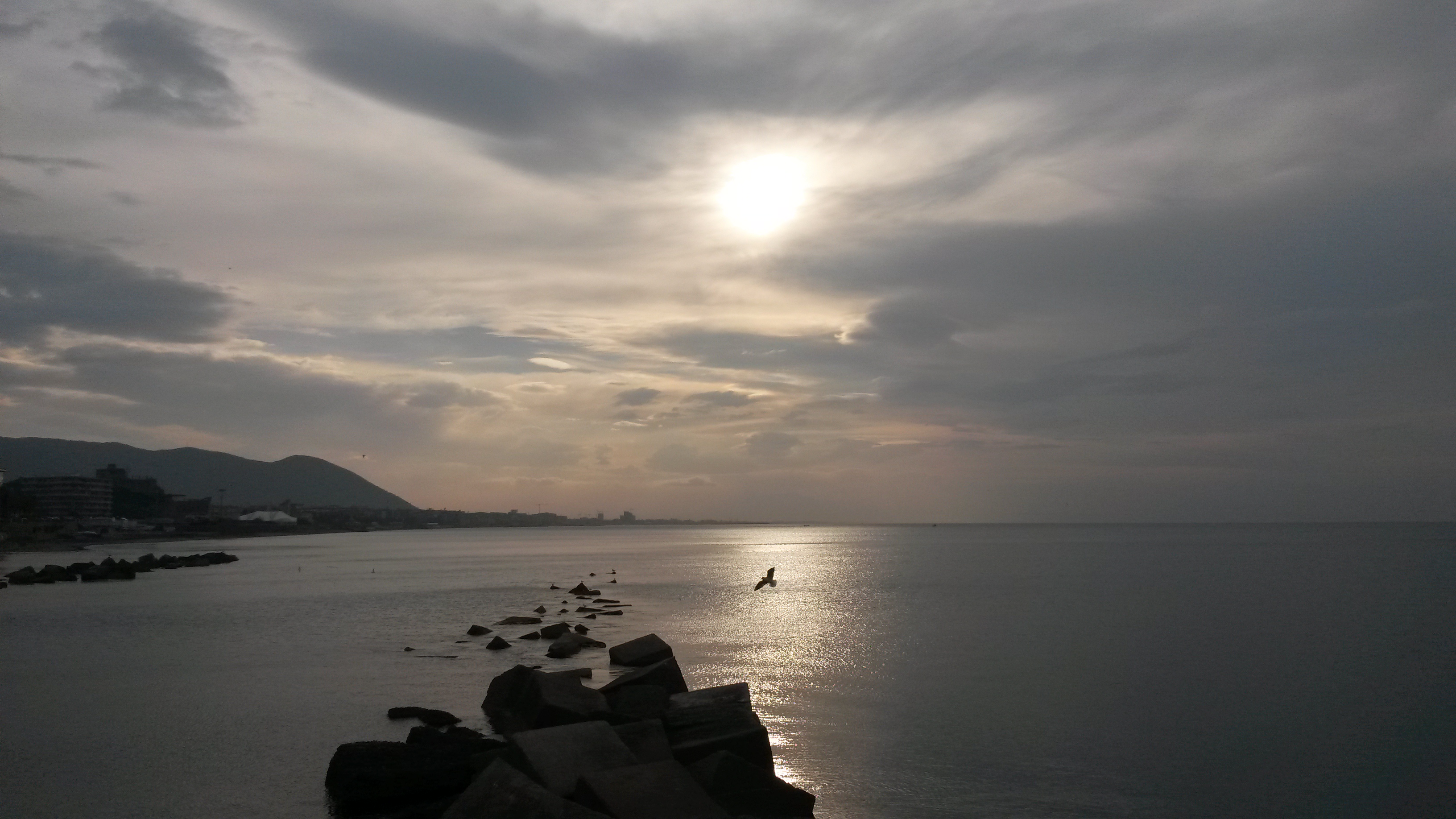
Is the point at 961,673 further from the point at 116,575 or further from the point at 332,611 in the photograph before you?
the point at 116,575

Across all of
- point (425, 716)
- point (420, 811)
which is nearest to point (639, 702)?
point (420, 811)

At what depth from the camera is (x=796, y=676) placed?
27844mm

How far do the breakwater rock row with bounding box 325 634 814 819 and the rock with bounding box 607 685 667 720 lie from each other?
0.03 metres

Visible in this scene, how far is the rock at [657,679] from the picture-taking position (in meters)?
19.3

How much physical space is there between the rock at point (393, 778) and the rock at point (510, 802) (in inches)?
101

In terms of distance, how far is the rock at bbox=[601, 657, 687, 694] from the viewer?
19.3 m

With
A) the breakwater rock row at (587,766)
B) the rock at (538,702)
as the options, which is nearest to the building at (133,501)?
the rock at (538,702)

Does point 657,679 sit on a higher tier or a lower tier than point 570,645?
higher

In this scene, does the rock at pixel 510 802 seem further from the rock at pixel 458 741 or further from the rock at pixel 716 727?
the rock at pixel 716 727

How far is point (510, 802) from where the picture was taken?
11.7 meters

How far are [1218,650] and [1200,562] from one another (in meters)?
62.8

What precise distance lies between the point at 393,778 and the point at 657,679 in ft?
20.8

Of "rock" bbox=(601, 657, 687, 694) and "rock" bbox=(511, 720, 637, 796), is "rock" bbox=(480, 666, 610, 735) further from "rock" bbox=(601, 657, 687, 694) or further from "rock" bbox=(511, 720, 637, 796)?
"rock" bbox=(511, 720, 637, 796)

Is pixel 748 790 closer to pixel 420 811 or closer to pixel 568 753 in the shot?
pixel 568 753
